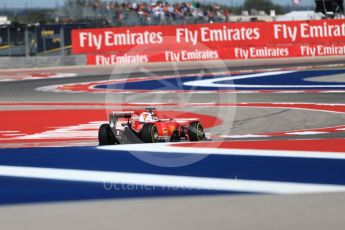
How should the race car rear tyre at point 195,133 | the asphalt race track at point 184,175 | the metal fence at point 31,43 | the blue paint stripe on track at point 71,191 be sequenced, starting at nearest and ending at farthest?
the asphalt race track at point 184,175, the blue paint stripe on track at point 71,191, the race car rear tyre at point 195,133, the metal fence at point 31,43

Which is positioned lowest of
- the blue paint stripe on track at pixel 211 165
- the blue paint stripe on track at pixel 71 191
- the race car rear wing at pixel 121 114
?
the blue paint stripe on track at pixel 211 165

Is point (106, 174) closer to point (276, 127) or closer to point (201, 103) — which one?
point (276, 127)

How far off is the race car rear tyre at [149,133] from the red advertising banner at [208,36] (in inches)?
1002

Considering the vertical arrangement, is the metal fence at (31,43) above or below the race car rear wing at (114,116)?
below

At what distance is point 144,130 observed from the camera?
9.34 meters

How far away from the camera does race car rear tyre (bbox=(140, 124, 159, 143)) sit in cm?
930

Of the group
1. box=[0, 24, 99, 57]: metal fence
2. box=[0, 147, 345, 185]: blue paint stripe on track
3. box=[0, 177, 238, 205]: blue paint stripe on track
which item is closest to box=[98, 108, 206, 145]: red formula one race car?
box=[0, 147, 345, 185]: blue paint stripe on track

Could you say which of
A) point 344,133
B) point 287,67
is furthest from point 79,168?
point 287,67

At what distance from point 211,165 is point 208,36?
28.9 metres

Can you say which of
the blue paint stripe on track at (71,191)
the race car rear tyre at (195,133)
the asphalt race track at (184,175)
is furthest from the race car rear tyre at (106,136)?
the blue paint stripe on track at (71,191)

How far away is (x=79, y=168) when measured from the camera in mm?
6941

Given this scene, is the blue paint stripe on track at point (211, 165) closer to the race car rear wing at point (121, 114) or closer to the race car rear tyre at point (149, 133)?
the race car rear tyre at point (149, 133)

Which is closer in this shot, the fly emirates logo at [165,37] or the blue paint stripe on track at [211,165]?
the blue paint stripe on track at [211,165]

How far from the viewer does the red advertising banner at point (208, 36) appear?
114 ft
